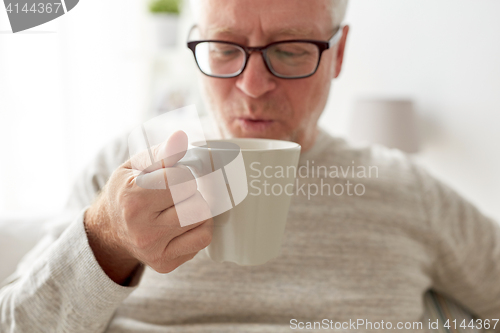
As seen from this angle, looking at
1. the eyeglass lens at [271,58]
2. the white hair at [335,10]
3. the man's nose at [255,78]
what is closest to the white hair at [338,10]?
the white hair at [335,10]

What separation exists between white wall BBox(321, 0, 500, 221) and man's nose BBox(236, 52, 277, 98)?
Result: 1422 mm

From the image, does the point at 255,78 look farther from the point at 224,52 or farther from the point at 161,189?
the point at 161,189

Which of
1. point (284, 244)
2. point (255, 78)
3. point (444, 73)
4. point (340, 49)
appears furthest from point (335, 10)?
point (444, 73)

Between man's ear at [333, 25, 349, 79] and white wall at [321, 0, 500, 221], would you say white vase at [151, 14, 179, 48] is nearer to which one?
white wall at [321, 0, 500, 221]

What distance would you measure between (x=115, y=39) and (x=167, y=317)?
2532 millimetres

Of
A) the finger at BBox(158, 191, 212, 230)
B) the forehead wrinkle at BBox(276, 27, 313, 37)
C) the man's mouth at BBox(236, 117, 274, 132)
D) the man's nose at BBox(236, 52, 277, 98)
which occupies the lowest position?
the man's mouth at BBox(236, 117, 274, 132)

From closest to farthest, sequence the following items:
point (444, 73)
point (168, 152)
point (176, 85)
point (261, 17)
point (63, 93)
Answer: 1. point (168, 152)
2. point (261, 17)
3. point (444, 73)
4. point (63, 93)
5. point (176, 85)

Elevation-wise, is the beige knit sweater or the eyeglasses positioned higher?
the eyeglasses

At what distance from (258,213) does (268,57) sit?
396 mm

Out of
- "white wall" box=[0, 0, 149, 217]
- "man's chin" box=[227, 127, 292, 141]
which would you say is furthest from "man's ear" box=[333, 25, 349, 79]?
"white wall" box=[0, 0, 149, 217]

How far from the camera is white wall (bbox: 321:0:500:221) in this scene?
176cm

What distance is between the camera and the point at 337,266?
924 mm

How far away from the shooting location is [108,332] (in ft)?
2.73

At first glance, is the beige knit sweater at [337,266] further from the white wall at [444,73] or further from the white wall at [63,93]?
the white wall at [63,93]
